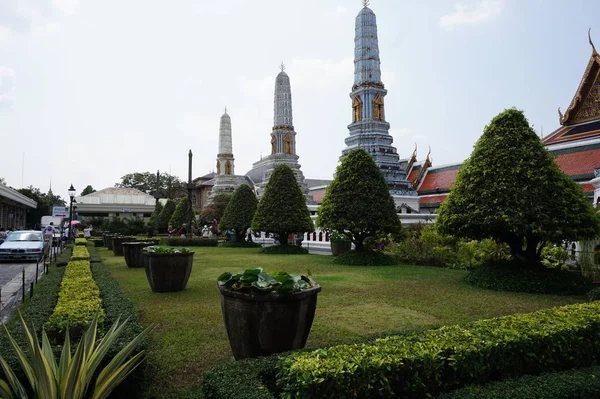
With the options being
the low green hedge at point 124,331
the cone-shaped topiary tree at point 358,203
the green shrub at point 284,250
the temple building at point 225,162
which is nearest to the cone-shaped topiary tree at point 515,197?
the cone-shaped topiary tree at point 358,203

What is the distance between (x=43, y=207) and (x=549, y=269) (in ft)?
222

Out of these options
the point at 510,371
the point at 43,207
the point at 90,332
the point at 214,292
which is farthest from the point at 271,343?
the point at 43,207

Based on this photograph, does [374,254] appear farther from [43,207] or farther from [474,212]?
[43,207]

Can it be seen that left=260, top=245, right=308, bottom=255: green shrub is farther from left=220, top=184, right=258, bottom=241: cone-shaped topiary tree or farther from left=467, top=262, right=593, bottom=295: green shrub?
left=467, top=262, right=593, bottom=295: green shrub

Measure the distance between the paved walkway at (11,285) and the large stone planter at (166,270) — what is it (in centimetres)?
239

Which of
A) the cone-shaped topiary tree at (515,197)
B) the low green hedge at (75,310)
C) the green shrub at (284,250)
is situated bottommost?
the low green hedge at (75,310)

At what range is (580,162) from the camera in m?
23.0

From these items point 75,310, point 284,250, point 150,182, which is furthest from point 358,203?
point 150,182

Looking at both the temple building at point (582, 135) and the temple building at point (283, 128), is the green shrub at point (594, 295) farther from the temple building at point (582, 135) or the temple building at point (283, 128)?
the temple building at point (283, 128)

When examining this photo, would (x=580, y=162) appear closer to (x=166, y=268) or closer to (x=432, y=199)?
(x=432, y=199)

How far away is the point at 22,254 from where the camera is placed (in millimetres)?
17328

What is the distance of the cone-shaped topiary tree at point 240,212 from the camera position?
25522 mm

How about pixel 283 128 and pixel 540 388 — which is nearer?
pixel 540 388

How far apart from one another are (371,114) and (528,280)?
22.2 metres
